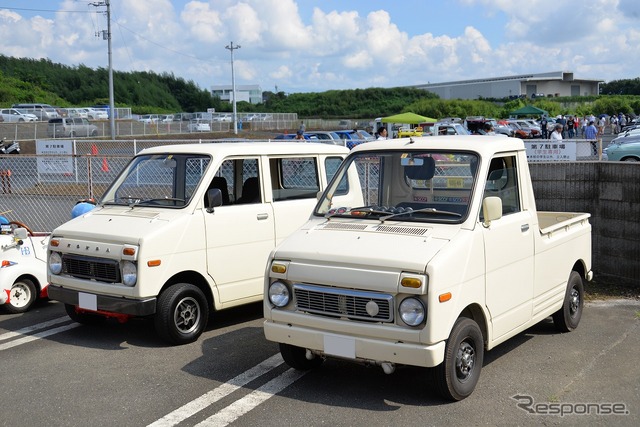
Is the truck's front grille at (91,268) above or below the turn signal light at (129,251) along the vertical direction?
below

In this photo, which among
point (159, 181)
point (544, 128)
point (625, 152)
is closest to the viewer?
point (159, 181)

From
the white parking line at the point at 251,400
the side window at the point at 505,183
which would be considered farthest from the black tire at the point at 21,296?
the side window at the point at 505,183

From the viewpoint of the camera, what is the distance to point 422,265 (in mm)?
4957

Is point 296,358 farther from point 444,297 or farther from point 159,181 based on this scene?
point 159,181

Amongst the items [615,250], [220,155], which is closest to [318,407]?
[220,155]

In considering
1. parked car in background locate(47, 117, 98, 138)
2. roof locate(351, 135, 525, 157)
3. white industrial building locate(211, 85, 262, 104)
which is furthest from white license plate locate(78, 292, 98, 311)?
white industrial building locate(211, 85, 262, 104)

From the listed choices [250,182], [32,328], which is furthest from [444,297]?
[32,328]

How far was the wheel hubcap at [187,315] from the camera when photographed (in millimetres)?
6992

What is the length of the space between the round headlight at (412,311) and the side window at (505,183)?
139 cm

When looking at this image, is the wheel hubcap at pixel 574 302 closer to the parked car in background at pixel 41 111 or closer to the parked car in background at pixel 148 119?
the parked car in background at pixel 148 119

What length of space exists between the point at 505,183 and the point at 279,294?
2.26 m

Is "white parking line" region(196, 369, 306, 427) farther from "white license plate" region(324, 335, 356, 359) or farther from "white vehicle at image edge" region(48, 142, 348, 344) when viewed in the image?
"white vehicle at image edge" region(48, 142, 348, 344)

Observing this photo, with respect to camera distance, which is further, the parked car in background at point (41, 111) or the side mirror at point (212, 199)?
the parked car in background at point (41, 111)

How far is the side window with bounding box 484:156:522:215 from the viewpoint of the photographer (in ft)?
19.7
